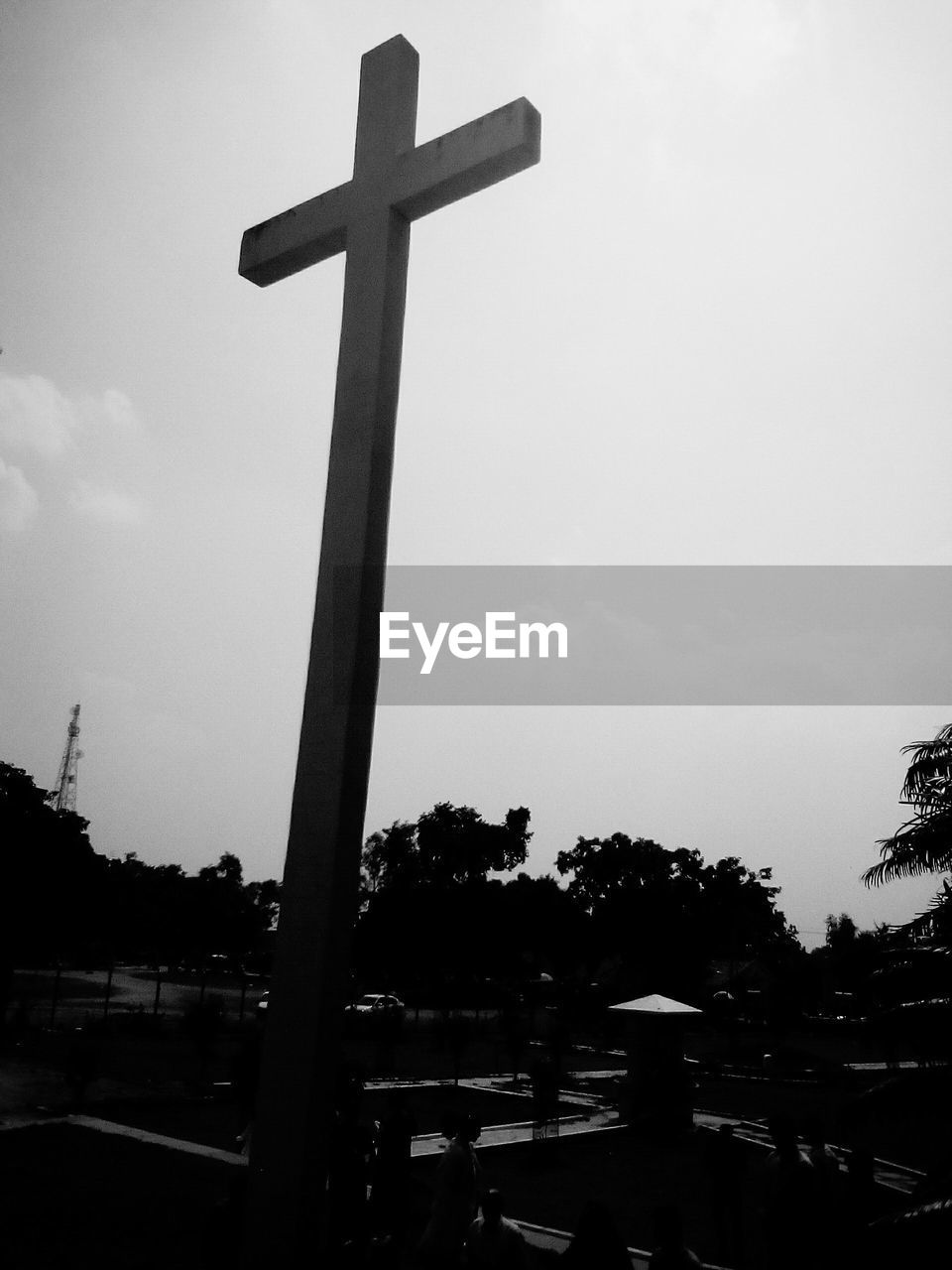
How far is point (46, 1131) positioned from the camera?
504 inches

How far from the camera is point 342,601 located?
386 cm

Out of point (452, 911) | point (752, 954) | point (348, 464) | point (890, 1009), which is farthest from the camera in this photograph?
point (752, 954)

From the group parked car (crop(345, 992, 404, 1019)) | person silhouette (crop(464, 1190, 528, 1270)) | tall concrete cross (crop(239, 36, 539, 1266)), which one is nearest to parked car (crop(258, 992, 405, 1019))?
parked car (crop(345, 992, 404, 1019))

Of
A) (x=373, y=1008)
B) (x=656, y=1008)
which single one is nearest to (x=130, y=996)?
(x=373, y=1008)

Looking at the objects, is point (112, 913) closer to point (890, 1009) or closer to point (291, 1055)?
point (890, 1009)

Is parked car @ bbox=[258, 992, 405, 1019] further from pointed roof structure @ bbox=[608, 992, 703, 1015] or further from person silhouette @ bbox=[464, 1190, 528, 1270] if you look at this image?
person silhouette @ bbox=[464, 1190, 528, 1270]

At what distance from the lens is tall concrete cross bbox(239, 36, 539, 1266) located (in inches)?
132

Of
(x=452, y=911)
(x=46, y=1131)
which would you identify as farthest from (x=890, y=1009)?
(x=452, y=911)

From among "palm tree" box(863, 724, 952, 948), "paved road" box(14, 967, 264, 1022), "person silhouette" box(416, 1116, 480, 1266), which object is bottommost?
"paved road" box(14, 967, 264, 1022)

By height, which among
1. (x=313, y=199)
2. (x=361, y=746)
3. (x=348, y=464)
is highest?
(x=313, y=199)

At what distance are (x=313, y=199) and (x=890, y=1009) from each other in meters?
8.04

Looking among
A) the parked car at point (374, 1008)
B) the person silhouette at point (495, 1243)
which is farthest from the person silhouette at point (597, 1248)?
the parked car at point (374, 1008)

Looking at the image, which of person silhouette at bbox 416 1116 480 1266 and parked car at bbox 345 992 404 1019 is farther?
parked car at bbox 345 992 404 1019

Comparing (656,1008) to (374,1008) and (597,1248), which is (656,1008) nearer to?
(597,1248)
